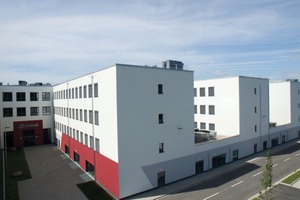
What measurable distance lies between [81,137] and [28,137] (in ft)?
76.7

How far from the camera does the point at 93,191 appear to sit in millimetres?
23609

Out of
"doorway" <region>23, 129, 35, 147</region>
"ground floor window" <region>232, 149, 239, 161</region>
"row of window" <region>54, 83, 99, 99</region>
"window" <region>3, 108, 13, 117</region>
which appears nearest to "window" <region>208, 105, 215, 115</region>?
"ground floor window" <region>232, 149, 239, 161</region>

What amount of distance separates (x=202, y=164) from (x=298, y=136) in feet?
110

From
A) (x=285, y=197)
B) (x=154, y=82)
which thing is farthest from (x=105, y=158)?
(x=285, y=197)

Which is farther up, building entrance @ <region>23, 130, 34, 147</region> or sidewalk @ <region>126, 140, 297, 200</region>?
building entrance @ <region>23, 130, 34, 147</region>

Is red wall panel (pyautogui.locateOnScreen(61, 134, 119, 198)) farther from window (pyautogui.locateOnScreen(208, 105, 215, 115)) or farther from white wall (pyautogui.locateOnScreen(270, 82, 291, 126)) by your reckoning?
white wall (pyautogui.locateOnScreen(270, 82, 291, 126))

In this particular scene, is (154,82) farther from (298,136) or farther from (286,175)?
(298,136)

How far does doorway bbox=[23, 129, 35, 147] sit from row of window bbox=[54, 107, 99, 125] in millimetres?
10794

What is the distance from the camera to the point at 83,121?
99.8 feet

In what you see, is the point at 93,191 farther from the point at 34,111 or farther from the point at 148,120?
the point at 34,111

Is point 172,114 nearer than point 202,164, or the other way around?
point 172,114

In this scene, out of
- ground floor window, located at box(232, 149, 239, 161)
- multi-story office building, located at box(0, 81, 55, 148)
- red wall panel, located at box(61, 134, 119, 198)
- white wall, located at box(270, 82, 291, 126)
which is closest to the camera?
red wall panel, located at box(61, 134, 119, 198)

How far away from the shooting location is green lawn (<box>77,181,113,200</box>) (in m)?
22.1

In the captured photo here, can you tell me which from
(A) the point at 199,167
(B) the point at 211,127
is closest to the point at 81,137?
(A) the point at 199,167
